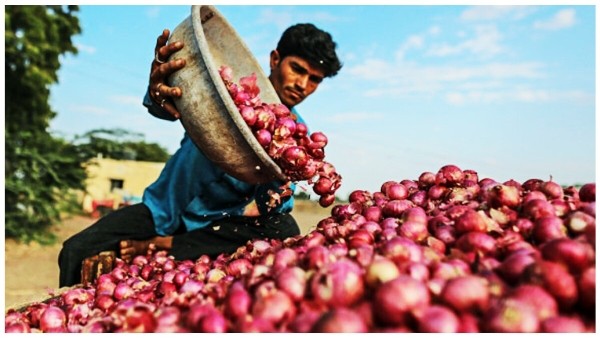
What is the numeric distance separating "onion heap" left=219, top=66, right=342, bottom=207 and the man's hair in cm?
125

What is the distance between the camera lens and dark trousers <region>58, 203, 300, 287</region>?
127 inches

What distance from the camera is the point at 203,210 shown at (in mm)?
3461

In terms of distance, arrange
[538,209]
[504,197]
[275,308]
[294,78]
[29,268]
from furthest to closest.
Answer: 1. [29,268]
2. [294,78]
3. [504,197]
4. [538,209]
5. [275,308]

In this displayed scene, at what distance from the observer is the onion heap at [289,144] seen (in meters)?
2.18

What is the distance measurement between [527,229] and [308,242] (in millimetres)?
608

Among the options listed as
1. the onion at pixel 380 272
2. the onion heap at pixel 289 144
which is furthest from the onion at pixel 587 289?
the onion heap at pixel 289 144

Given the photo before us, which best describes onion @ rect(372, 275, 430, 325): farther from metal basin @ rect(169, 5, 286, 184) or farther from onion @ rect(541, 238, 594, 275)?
metal basin @ rect(169, 5, 286, 184)

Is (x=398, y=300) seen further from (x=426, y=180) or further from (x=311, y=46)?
(x=311, y=46)

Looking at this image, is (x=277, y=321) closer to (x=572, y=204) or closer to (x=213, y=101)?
(x=572, y=204)

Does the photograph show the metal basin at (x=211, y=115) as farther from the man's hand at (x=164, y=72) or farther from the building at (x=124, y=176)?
the building at (x=124, y=176)

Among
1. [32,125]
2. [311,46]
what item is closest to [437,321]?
[311,46]

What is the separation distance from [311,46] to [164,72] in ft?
5.28

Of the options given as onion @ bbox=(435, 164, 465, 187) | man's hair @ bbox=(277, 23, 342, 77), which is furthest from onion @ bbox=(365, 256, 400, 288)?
man's hair @ bbox=(277, 23, 342, 77)

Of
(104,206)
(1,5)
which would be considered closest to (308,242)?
(1,5)
